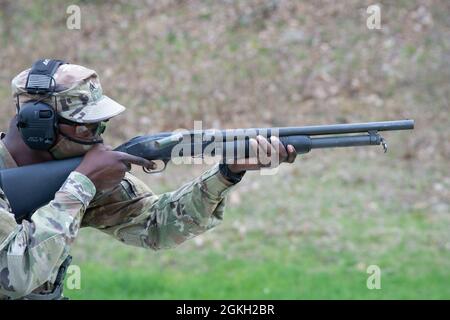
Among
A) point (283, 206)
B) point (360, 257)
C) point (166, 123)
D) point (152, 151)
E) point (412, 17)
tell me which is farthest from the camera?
point (412, 17)

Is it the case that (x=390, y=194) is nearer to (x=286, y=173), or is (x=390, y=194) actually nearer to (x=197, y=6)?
(x=286, y=173)

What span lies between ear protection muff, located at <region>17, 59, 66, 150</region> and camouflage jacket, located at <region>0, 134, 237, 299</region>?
0.18 metres

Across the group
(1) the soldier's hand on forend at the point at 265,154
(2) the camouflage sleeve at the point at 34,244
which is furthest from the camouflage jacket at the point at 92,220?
(1) the soldier's hand on forend at the point at 265,154

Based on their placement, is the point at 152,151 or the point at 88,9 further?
the point at 88,9

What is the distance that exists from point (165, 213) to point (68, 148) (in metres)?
0.56

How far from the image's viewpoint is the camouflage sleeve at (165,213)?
13.1 feet

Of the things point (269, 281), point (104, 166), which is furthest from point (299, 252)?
point (104, 166)

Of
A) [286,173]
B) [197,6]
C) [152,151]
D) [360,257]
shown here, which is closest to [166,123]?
[286,173]

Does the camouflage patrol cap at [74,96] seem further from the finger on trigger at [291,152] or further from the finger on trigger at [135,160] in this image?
the finger on trigger at [291,152]

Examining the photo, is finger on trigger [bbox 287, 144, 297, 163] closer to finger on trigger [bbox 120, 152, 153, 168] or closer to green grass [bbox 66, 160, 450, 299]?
finger on trigger [bbox 120, 152, 153, 168]

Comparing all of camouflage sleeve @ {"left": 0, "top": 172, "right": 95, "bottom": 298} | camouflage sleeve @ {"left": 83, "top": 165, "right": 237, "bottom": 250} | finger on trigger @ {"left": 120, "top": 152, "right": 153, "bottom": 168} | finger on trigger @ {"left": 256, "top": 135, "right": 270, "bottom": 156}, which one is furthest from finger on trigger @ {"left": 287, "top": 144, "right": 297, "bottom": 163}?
camouflage sleeve @ {"left": 0, "top": 172, "right": 95, "bottom": 298}

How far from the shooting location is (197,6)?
46.1 feet

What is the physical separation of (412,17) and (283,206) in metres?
5.03

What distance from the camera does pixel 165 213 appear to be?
13.3 ft
